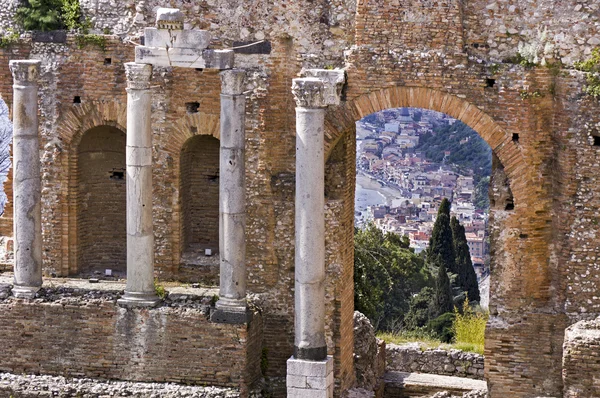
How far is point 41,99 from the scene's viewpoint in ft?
92.9

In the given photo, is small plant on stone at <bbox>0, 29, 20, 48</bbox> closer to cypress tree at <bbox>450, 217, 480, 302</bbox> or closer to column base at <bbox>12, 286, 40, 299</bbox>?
column base at <bbox>12, 286, 40, 299</bbox>

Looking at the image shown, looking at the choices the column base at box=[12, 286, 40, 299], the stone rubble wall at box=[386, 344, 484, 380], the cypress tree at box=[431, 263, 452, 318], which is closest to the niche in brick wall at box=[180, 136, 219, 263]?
the column base at box=[12, 286, 40, 299]

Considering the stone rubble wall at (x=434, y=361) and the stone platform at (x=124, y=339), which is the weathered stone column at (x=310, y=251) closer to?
the stone platform at (x=124, y=339)

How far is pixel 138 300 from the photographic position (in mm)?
26312

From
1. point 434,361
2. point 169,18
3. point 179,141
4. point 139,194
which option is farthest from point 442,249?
point 169,18

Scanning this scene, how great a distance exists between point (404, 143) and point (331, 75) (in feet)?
129

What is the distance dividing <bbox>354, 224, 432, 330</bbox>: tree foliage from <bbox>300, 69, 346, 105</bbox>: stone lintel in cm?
1186

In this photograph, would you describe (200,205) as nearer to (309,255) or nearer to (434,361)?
(309,255)

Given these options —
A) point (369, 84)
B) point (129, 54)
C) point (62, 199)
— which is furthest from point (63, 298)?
point (369, 84)

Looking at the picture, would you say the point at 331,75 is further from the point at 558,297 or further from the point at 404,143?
the point at 404,143

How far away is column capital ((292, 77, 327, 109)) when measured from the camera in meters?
24.8

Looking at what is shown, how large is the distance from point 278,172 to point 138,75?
2.99 m

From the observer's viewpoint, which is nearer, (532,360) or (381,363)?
(532,360)

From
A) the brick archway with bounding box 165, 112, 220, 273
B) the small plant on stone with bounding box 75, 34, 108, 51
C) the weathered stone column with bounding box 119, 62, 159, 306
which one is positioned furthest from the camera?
the small plant on stone with bounding box 75, 34, 108, 51
